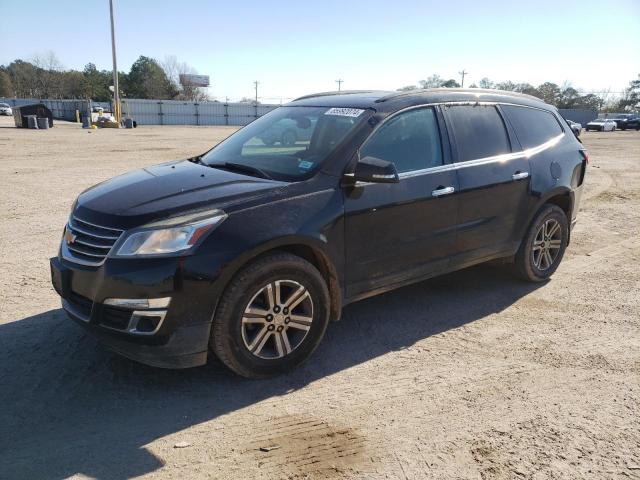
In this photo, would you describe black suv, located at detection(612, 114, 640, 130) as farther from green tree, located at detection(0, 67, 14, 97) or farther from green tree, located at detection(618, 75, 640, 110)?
green tree, located at detection(0, 67, 14, 97)

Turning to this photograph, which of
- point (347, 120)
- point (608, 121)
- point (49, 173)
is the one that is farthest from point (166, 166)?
point (608, 121)

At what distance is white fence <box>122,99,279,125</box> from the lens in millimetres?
53875

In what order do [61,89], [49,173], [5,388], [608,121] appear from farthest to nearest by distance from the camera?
[61,89] < [608,121] < [49,173] < [5,388]

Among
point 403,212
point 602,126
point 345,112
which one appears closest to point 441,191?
point 403,212

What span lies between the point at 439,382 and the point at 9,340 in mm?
3075

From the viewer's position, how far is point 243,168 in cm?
391

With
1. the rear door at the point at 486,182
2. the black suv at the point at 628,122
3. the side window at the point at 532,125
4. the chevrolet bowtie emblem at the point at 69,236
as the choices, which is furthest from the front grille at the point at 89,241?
the black suv at the point at 628,122

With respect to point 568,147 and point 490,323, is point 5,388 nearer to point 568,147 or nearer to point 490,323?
point 490,323

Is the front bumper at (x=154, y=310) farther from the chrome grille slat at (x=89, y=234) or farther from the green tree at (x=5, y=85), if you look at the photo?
the green tree at (x=5, y=85)

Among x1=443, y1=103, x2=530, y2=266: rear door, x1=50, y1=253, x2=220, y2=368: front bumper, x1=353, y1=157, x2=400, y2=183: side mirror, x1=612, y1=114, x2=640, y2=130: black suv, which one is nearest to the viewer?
x1=50, y1=253, x2=220, y2=368: front bumper

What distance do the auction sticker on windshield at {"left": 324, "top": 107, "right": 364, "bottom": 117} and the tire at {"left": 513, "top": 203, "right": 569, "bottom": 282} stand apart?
2207mm

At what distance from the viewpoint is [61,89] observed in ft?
315

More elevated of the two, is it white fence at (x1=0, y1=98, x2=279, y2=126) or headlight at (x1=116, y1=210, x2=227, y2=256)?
white fence at (x1=0, y1=98, x2=279, y2=126)

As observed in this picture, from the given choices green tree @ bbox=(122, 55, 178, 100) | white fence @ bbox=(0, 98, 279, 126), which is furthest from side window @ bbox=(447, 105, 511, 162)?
green tree @ bbox=(122, 55, 178, 100)
